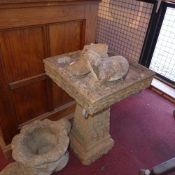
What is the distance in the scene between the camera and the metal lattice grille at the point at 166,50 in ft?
6.05

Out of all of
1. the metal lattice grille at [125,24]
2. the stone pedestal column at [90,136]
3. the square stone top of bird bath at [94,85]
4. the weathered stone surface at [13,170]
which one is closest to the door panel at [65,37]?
the square stone top of bird bath at [94,85]

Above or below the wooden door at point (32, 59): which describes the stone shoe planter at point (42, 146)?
below

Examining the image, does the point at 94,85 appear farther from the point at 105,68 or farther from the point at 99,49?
the point at 99,49

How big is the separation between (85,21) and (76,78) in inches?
18.9

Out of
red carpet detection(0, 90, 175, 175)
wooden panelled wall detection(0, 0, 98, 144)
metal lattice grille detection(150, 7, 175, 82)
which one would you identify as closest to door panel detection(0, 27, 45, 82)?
wooden panelled wall detection(0, 0, 98, 144)

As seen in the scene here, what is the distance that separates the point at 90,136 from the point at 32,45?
0.68m

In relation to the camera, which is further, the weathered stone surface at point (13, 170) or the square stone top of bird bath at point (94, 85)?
the weathered stone surface at point (13, 170)

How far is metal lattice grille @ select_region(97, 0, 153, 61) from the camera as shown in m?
1.90

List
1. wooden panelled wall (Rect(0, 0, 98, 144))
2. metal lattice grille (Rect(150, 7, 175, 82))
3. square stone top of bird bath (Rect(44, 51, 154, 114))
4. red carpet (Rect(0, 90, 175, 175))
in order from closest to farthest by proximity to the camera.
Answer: square stone top of bird bath (Rect(44, 51, 154, 114))
wooden panelled wall (Rect(0, 0, 98, 144))
red carpet (Rect(0, 90, 175, 175))
metal lattice grille (Rect(150, 7, 175, 82))

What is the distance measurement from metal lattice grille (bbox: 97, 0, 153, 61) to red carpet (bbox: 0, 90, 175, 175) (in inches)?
22.8

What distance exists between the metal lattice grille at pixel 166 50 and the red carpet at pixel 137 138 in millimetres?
329

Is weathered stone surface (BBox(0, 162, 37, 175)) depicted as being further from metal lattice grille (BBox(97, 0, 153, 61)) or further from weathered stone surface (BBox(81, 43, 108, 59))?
metal lattice grille (BBox(97, 0, 153, 61))

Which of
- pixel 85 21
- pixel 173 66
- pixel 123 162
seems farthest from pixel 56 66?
pixel 173 66

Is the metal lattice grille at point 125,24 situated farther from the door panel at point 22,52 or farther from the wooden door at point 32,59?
the door panel at point 22,52
